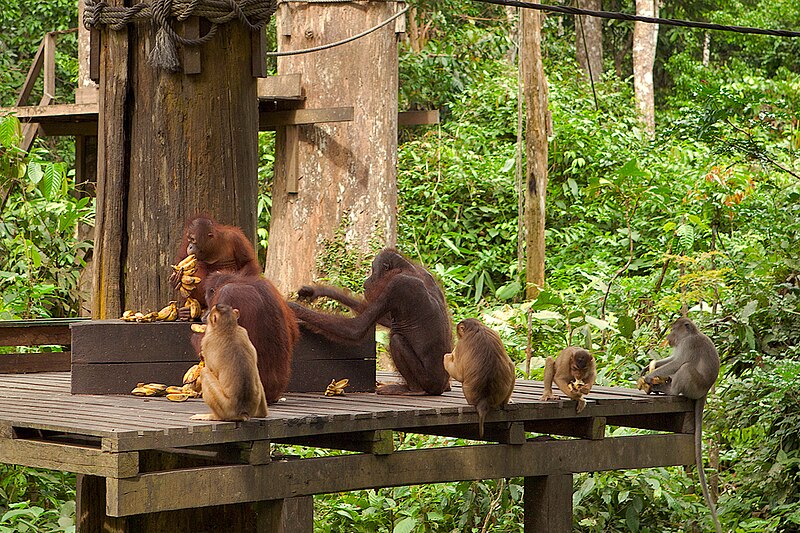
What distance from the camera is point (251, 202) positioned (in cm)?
496

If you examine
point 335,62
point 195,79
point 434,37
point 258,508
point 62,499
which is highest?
point 434,37

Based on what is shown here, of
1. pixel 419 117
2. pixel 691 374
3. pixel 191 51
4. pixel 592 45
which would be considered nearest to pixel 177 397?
pixel 191 51

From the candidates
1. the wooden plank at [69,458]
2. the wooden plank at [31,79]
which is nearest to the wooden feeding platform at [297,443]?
the wooden plank at [69,458]

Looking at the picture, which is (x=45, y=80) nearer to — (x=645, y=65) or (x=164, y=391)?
(x=164, y=391)

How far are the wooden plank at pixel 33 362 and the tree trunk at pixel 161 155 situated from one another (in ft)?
3.04

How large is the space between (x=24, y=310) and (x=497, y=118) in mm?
6677

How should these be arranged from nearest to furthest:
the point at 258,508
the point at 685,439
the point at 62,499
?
the point at 258,508
the point at 685,439
the point at 62,499

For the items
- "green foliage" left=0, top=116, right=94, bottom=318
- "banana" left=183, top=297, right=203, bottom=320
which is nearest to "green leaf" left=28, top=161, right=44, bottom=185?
"green foliage" left=0, top=116, right=94, bottom=318

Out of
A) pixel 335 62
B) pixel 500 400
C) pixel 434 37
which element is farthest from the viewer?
pixel 434 37

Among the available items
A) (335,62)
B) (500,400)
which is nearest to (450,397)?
(500,400)

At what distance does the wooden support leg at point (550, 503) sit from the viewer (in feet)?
15.6

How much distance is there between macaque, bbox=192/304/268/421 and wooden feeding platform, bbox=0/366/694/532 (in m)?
0.06

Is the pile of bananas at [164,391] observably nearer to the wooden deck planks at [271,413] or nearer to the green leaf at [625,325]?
the wooden deck planks at [271,413]

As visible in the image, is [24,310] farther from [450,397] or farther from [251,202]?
[450,397]
